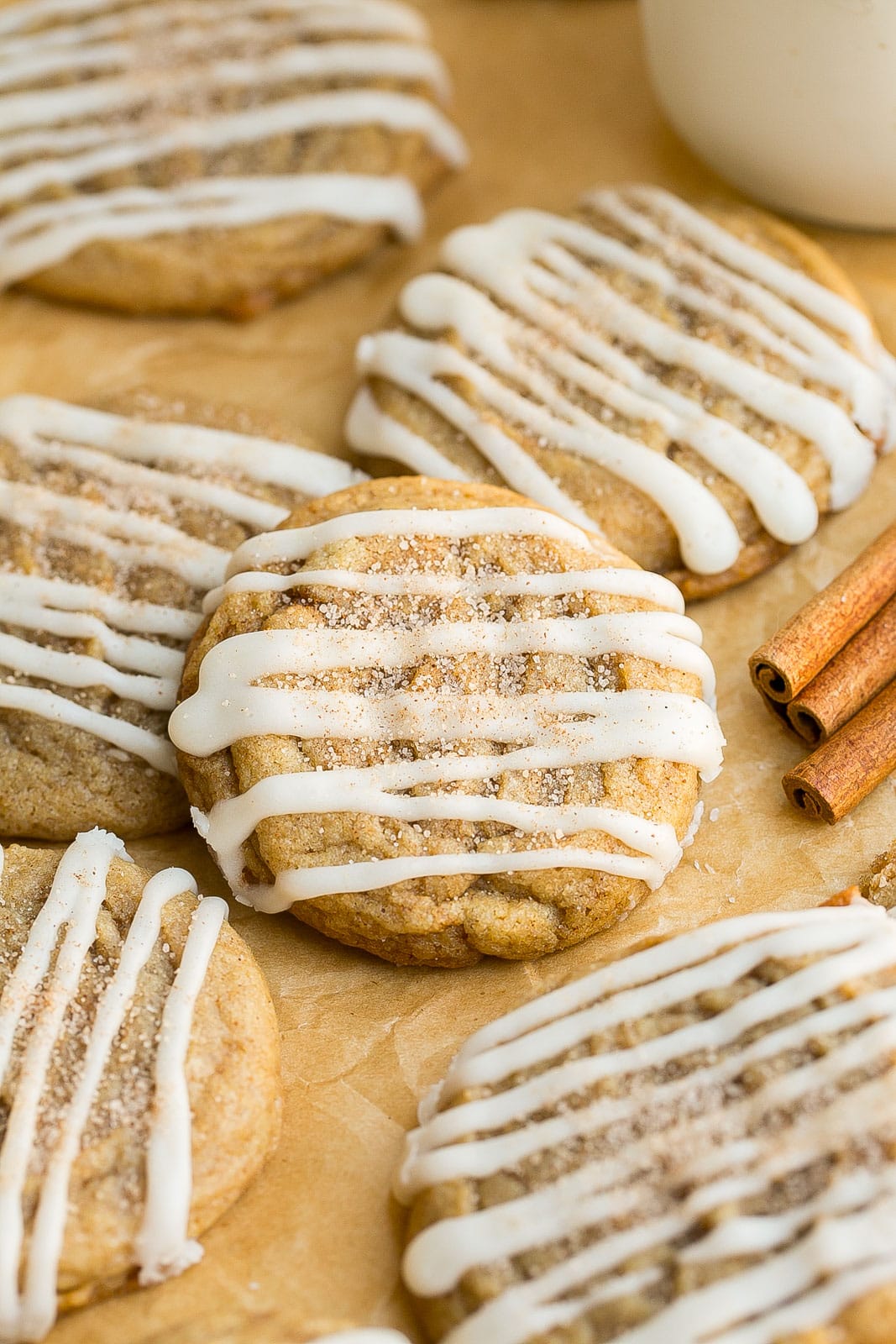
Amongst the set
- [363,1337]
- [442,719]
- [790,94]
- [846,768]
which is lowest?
[363,1337]

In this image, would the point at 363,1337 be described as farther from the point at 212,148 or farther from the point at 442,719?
the point at 212,148

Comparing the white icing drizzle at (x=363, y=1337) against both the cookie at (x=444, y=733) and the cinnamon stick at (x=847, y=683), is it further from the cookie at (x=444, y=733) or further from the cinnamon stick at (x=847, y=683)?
the cinnamon stick at (x=847, y=683)

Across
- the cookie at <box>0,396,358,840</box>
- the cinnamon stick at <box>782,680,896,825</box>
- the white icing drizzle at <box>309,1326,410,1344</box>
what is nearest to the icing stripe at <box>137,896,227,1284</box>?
the white icing drizzle at <box>309,1326,410,1344</box>

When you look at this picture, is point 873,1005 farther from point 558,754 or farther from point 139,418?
point 139,418

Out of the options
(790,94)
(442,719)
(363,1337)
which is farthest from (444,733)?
(790,94)

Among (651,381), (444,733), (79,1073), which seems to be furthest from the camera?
(651,381)
